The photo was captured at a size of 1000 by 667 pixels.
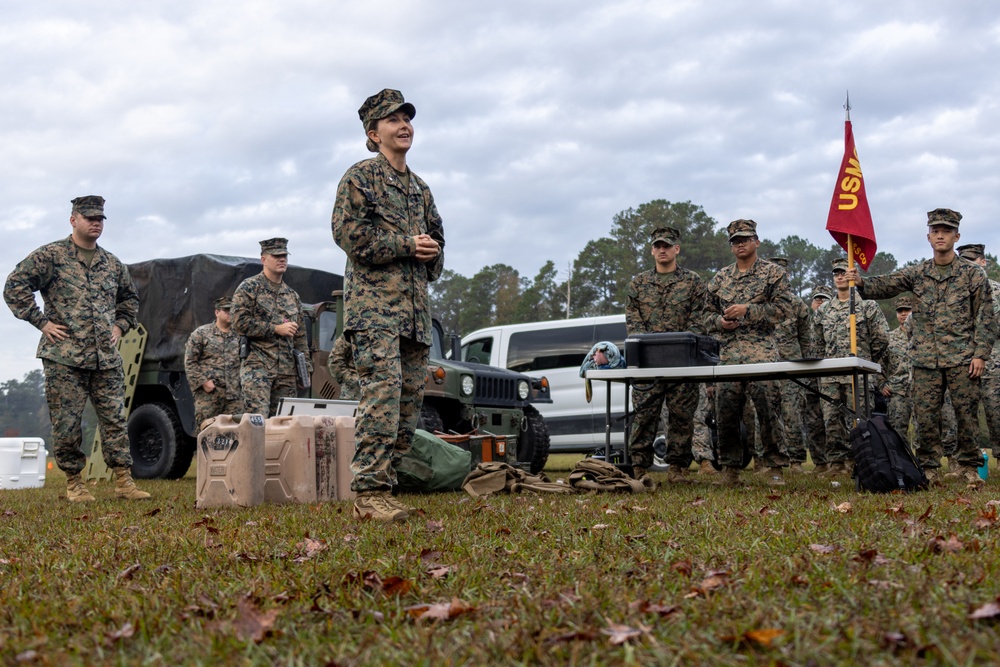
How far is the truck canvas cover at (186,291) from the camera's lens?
11.5m

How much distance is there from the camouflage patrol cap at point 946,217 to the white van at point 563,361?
6733mm

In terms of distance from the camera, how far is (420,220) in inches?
216

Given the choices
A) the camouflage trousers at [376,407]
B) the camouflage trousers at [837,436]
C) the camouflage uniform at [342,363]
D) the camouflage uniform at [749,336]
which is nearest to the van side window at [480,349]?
the camouflage trousers at [837,436]

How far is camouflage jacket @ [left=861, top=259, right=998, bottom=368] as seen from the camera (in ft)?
24.8

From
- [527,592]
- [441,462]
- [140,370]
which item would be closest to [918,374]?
[441,462]

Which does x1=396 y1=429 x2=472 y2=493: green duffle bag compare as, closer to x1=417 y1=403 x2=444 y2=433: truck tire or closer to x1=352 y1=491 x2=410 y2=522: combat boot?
x1=417 y1=403 x2=444 y2=433: truck tire

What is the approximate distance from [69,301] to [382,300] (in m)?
3.63

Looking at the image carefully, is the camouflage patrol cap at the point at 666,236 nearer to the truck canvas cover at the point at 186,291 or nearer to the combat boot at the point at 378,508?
the combat boot at the point at 378,508

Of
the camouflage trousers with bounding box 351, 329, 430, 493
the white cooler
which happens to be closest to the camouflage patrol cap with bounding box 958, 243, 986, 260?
the camouflage trousers with bounding box 351, 329, 430, 493

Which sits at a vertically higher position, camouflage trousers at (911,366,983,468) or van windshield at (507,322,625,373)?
van windshield at (507,322,625,373)

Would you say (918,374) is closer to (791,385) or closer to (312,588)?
(791,385)

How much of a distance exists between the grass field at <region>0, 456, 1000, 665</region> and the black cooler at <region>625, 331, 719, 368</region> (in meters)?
2.68

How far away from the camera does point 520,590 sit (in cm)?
284

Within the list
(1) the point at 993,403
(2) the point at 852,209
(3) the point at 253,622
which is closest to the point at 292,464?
(3) the point at 253,622
